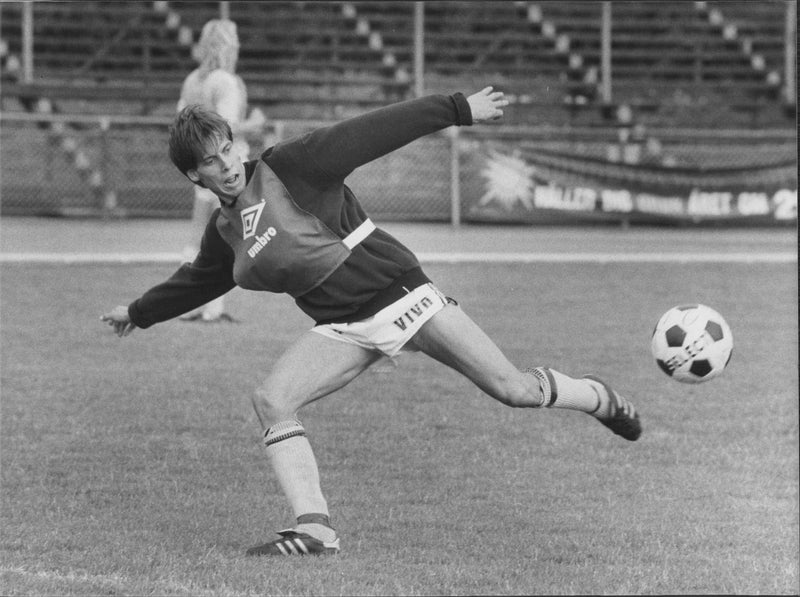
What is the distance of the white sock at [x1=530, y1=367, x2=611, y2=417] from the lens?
514 cm

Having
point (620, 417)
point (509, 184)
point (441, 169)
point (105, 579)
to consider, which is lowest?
point (509, 184)

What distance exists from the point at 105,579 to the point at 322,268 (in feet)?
Result: 4.26

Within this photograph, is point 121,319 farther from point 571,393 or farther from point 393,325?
point 571,393

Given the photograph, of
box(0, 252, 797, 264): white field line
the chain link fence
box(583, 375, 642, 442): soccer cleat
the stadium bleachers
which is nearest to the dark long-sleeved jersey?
box(583, 375, 642, 442): soccer cleat

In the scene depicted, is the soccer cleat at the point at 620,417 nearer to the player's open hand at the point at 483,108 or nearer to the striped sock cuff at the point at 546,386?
the striped sock cuff at the point at 546,386

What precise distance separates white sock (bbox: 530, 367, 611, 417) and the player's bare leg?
691 mm

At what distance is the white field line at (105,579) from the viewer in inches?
163

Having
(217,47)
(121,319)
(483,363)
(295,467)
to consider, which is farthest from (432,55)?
(295,467)

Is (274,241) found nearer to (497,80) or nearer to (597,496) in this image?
(597,496)

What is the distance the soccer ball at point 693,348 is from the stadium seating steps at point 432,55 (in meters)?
15.5

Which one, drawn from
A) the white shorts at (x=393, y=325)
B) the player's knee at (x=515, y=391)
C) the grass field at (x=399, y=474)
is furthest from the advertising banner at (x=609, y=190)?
the white shorts at (x=393, y=325)

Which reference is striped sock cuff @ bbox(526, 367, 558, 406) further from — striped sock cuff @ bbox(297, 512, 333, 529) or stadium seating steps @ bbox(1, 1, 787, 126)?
stadium seating steps @ bbox(1, 1, 787, 126)

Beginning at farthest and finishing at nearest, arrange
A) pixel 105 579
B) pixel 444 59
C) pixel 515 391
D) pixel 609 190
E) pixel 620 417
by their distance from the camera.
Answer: pixel 444 59
pixel 609 190
pixel 620 417
pixel 515 391
pixel 105 579

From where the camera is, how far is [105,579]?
4250mm
